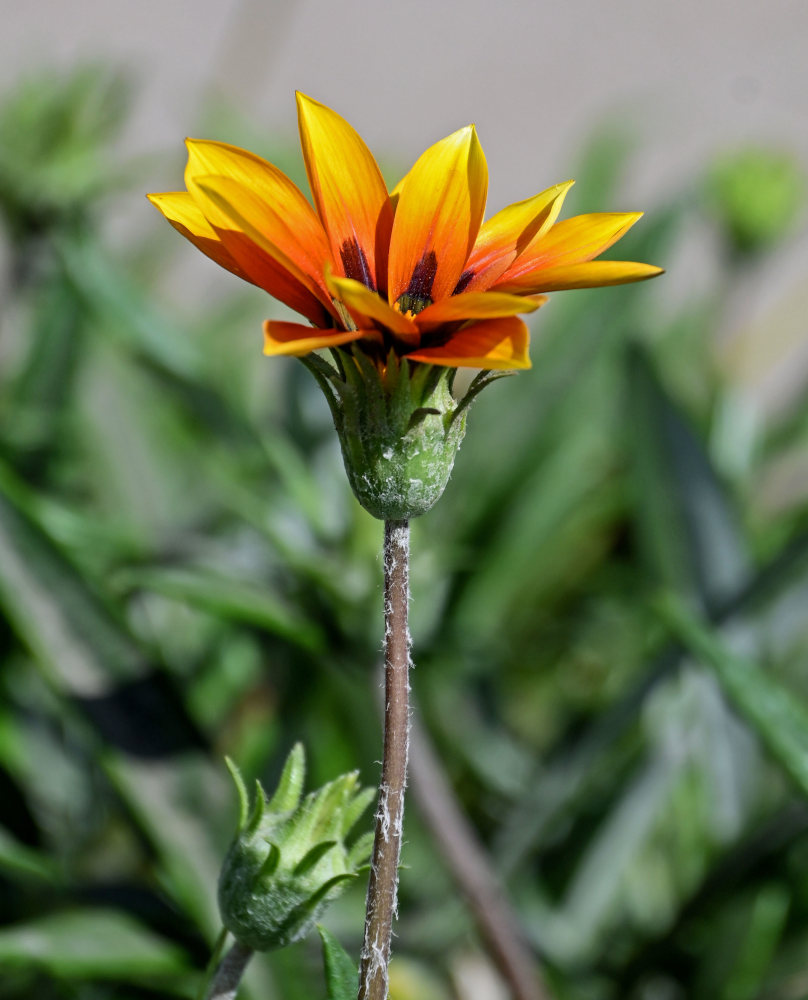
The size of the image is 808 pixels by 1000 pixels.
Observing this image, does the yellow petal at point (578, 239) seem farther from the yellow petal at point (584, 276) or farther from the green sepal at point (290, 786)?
the green sepal at point (290, 786)

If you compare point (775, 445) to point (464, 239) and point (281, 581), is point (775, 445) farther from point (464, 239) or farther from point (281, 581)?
point (464, 239)

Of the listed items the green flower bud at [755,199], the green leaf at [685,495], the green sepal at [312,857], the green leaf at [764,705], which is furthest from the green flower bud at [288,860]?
the green flower bud at [755,199]

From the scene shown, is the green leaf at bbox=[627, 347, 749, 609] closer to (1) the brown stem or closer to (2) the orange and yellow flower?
(1) the brown stem

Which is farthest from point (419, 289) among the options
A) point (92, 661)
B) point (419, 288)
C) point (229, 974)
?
point (92, 661)

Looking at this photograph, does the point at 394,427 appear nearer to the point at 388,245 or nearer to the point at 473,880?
the point at 388,245

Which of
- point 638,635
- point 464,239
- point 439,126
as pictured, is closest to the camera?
point 464,239

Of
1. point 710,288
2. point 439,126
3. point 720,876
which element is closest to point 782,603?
point 720,876
